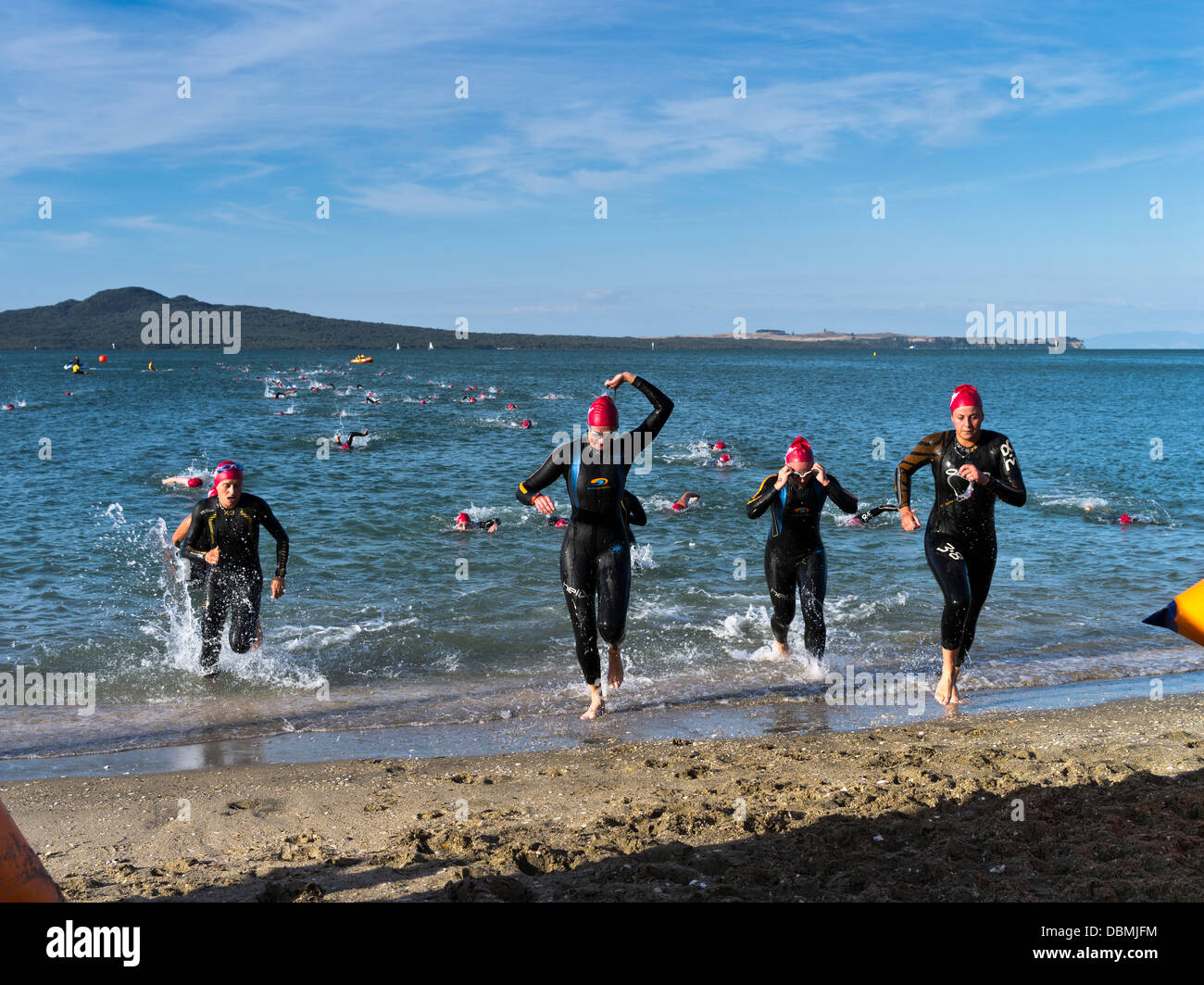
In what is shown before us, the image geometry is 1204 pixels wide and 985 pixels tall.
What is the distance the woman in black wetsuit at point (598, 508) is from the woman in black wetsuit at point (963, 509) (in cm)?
236

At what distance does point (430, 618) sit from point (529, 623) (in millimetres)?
1303

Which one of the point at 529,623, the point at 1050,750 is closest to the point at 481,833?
the point at 1050,750

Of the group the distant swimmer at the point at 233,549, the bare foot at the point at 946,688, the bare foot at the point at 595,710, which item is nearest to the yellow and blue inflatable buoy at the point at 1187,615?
the bare foot at the point at 946,688

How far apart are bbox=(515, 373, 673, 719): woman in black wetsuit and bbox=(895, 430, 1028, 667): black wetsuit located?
232 centimetres

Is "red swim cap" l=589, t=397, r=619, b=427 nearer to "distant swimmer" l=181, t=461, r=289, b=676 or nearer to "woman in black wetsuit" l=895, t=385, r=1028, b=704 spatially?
"woman in black wetsuit" l=895, t=385, r=1028, b=704

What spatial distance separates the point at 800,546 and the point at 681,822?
14.9 ft

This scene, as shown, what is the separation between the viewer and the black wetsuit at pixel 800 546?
Answer: 9.69 m

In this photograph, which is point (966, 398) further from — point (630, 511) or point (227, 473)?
point (227, 473)

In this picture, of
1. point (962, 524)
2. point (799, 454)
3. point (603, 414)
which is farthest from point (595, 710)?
point (962, 524)

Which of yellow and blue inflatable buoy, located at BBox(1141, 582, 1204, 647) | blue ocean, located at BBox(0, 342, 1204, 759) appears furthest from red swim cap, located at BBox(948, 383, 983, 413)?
blue ocean, located at BBox(0, 342, 1204, 759)

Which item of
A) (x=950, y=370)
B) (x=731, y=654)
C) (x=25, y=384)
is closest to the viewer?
(x=731, y=654)

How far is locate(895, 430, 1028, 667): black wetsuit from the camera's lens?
798cm
